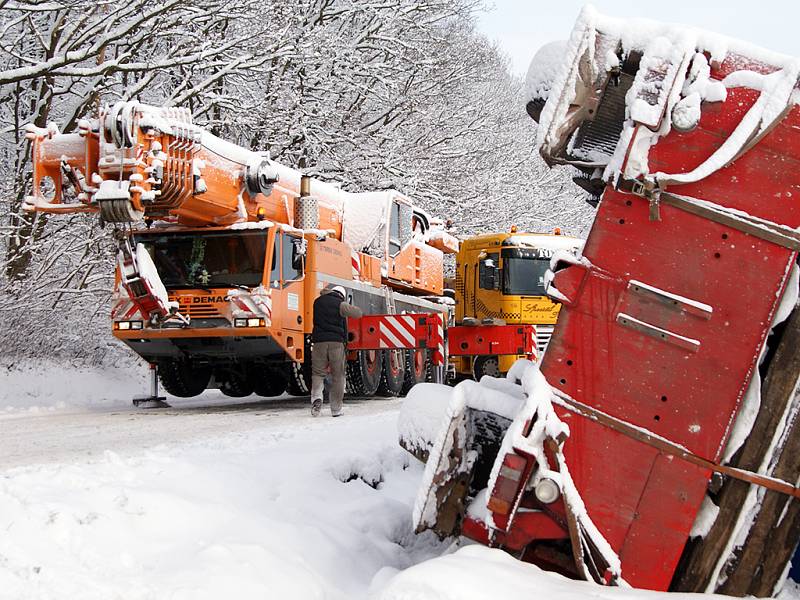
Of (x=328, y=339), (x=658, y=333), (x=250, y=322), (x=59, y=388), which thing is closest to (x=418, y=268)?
(x=250, y=322)

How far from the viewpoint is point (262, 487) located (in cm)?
550

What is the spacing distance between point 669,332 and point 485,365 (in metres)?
12.1

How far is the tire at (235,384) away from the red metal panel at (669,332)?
11194 millimetres

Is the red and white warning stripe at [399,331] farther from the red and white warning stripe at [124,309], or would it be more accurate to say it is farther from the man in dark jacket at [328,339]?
the red and white warning stripe at [124,309]

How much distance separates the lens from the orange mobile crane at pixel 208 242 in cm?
1062

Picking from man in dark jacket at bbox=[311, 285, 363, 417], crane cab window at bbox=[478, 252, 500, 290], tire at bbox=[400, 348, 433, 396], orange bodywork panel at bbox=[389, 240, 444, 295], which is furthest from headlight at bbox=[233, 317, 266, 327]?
crane cab window at bbox=[478, 252, 500, 290]

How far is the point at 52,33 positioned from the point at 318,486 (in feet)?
35.8

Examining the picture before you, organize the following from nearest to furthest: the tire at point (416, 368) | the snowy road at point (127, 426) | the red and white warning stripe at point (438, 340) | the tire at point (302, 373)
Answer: the snowy road at point (127, 426) < the tire at point (302, 373) < the red and white warning stripe at point (438, 340) < the tire at point (416, 368)

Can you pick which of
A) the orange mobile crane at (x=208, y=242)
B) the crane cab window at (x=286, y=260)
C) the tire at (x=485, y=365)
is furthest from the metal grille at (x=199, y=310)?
the tire at (x=485, y=365)

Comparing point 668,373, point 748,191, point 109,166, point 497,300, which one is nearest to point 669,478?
point 668,373

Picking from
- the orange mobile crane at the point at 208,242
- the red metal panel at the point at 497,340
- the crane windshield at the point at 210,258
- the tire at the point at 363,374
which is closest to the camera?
the orange mobile crane at the point at 208,242

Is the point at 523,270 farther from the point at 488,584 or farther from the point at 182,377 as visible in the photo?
the point at 488,584

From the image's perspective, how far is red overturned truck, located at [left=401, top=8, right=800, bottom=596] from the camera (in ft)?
12.9

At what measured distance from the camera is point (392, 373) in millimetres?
15773
